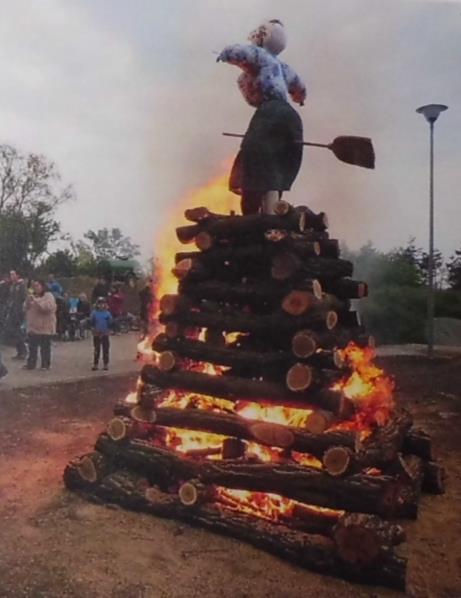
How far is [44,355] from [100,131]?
105cm

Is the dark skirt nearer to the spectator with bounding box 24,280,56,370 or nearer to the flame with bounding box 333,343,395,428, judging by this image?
the flame with bounding box 333,343,395,428

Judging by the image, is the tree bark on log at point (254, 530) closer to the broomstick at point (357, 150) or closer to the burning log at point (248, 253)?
the burning log at point (248, 253)

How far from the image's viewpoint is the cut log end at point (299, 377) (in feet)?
6.77

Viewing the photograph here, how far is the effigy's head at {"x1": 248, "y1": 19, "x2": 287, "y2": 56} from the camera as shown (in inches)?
78.2

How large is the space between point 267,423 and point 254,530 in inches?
13.2

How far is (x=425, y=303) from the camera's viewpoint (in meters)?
2.18

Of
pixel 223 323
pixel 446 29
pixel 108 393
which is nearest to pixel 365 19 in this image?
pixel 446 29

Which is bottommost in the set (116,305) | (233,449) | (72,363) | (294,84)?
(233,449)

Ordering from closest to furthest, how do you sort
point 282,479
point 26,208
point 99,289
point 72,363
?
point 26,208 → point 99,289 → point 282,479 → point 72,363

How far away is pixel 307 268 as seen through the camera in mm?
2188

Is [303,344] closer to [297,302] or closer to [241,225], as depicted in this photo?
[297,302]

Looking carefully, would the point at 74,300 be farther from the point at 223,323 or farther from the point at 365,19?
the point at 365,19

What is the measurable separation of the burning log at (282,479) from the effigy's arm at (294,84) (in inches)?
48.2

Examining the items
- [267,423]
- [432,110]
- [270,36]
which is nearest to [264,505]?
[267,423]
